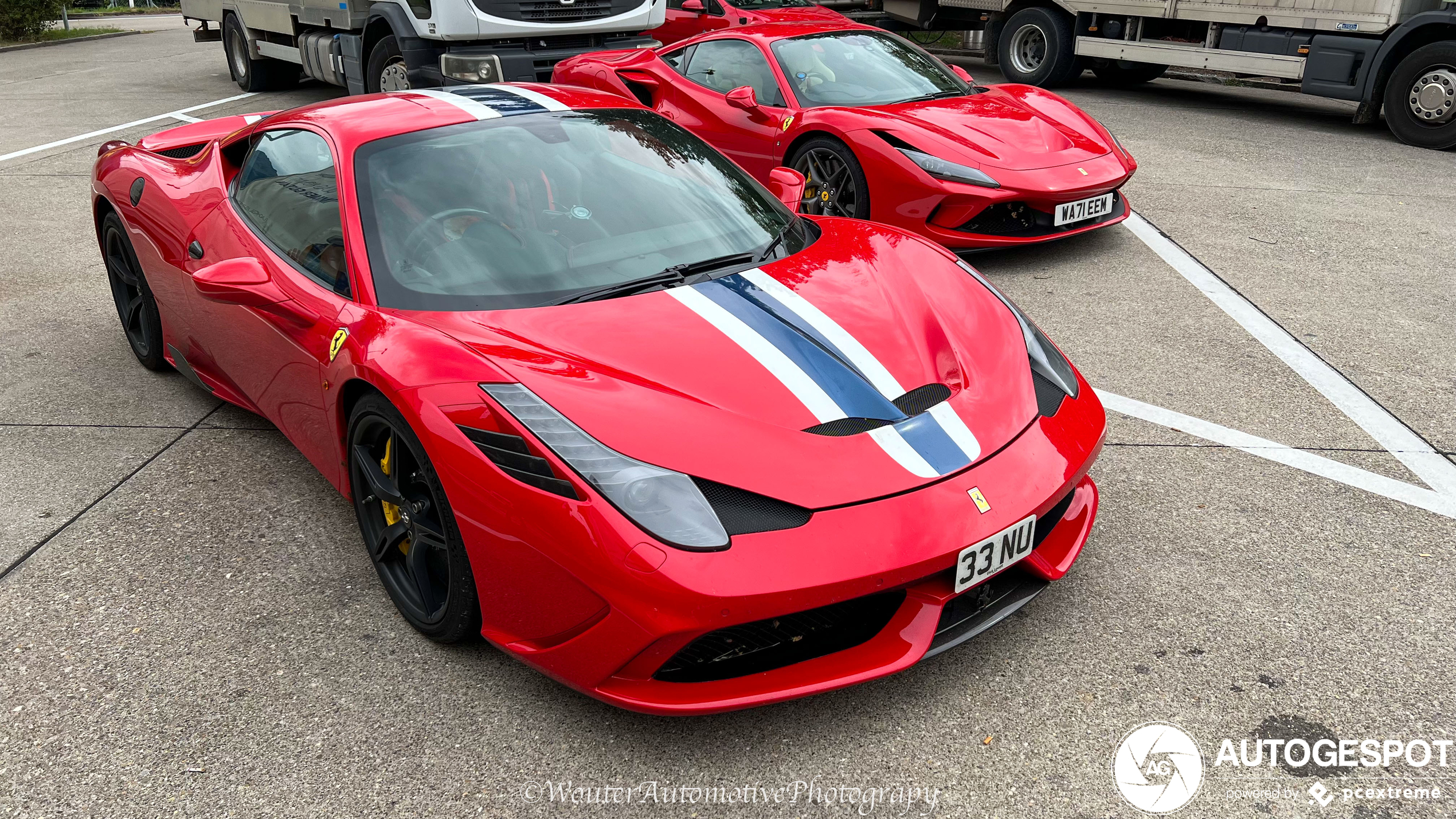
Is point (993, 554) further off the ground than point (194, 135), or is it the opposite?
point (194, 135)

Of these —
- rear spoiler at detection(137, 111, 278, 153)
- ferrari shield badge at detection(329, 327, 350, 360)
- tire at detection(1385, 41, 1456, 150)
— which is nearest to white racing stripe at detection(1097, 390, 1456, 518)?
ferrari shield badge at detection(329, 327, 350, 360)

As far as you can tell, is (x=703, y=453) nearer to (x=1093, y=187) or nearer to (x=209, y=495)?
(x=209, y=495)

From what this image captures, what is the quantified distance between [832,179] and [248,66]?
9.17 meters

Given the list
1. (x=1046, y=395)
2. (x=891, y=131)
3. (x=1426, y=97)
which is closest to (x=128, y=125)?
(x=891, y=131)

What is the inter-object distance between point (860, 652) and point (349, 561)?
161 cm

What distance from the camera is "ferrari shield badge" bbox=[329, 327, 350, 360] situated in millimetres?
2732

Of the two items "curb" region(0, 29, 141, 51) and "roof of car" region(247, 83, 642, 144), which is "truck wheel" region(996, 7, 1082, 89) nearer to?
"roof of car" region(247, 83, 642, 144)

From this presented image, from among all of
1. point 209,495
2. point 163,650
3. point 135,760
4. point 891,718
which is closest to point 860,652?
point 891,718

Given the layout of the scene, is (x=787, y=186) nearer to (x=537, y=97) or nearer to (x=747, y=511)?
(x=537, y=97)

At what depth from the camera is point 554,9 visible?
881 cm

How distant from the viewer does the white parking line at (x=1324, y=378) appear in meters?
3.45

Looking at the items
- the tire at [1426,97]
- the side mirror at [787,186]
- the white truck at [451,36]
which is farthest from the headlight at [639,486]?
the tire at [1426,97]

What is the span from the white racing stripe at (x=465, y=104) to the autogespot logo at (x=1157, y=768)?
244 cm

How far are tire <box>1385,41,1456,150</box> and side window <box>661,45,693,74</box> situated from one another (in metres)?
6.01
